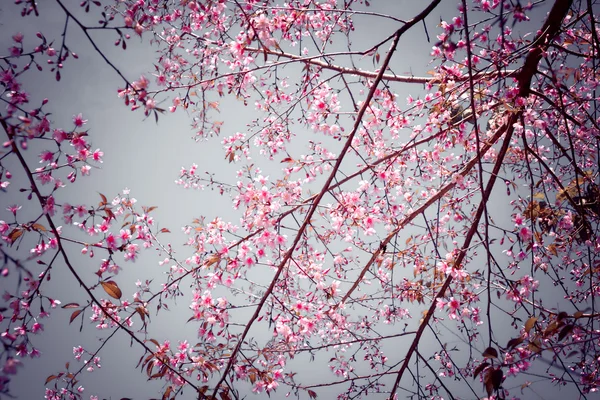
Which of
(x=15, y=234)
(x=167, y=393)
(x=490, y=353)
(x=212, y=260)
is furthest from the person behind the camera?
(x=212, y=260)

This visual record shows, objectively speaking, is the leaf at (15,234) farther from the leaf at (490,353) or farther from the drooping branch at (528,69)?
the drooping branch at (528,69)

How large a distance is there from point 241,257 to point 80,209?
80 cm

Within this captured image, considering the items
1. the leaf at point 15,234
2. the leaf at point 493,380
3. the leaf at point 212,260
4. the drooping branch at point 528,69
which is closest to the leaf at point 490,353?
the leaf at point 493,380

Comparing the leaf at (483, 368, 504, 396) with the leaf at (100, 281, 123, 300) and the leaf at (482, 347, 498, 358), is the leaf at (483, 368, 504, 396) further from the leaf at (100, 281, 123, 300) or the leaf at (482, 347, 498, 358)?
the leaf at (100, 281, 123, 300)

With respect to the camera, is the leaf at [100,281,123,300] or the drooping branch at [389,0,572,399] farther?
the drooping branch at [389,0,572,399]

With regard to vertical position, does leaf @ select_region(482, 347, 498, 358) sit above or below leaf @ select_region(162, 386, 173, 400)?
above

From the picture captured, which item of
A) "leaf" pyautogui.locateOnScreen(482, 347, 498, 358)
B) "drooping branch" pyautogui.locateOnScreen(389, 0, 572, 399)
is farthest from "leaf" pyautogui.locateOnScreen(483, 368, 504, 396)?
"drooping branch" pyautogui.locateOnScreen(389, 0, 572, 399)

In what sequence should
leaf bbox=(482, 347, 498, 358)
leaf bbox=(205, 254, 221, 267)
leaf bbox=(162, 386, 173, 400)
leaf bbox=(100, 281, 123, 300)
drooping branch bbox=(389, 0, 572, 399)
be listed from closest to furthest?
leaf bbox=(482, 347, 498, 358) → leaf bbox=(100, 281, 123, 300) → leaf bbox=(162, 386, 173, 400) → drooping branch bbox=(389, 0, 572, 399) → leaf bbox=(205, 254, 221, 267)

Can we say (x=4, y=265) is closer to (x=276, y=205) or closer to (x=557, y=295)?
(x=276, y=205)

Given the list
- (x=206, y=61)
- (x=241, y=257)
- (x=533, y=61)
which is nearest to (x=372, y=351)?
(x=241, y=257)

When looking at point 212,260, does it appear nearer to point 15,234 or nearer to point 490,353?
point 15,234

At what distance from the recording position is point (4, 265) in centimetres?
75

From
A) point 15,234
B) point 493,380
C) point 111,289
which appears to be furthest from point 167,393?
point 493,380

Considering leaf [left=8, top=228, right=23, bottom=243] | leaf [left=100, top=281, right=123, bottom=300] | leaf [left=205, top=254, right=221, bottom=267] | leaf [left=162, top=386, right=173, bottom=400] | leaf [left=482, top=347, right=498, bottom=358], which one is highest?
leaf [left=205, top=254, right=221, bottom=267]
